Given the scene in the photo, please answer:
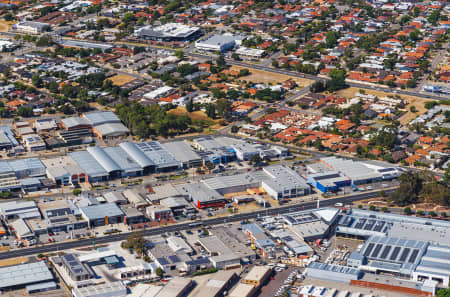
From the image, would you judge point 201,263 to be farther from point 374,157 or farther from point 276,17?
point 276,17

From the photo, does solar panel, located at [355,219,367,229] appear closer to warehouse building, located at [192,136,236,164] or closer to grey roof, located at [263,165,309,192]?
grey roof, located at [263,165,309,192]

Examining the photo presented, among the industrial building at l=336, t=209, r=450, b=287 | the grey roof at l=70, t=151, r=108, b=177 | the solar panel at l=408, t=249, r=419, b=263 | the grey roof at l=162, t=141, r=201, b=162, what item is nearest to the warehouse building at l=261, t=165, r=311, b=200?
the industrial building at l=336, t=209, r=450, b=287

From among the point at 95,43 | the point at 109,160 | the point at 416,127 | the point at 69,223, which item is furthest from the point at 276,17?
the point at 69,223

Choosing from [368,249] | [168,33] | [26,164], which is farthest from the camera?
[168,33]

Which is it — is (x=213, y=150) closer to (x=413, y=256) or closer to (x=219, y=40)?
(x=413, y=256)

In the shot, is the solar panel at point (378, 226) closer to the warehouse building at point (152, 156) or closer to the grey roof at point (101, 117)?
the warehouse building at point (152, 156)

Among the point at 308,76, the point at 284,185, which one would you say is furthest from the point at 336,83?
the point at 284,185

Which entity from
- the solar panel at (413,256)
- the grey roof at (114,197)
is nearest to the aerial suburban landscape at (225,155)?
the solar panel at (413,256)
